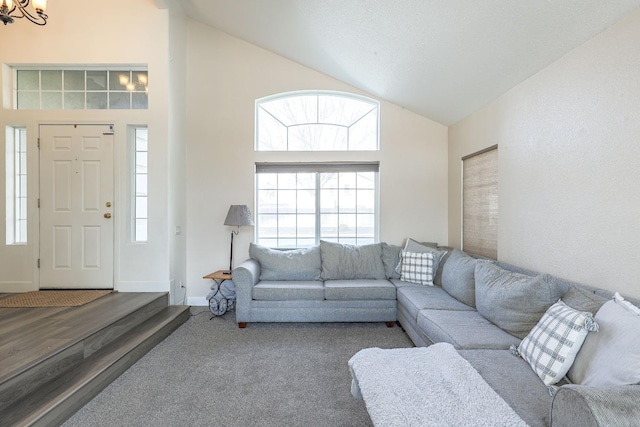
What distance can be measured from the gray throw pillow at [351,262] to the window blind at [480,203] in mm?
1127

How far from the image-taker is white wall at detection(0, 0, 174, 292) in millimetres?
3559

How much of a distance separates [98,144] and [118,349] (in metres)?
2.48

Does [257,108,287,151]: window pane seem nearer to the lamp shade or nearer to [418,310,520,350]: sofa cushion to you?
the lamp shade

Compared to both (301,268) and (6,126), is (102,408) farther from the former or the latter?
(6,126)

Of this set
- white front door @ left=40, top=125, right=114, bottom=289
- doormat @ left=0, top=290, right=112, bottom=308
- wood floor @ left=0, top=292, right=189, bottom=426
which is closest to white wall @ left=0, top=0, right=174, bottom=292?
white front door @ left=40, top=125, right=114, bottom=289

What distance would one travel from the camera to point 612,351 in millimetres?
1323

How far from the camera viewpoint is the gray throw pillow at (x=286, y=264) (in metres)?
3.66

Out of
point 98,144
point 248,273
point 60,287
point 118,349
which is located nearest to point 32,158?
point 98,144

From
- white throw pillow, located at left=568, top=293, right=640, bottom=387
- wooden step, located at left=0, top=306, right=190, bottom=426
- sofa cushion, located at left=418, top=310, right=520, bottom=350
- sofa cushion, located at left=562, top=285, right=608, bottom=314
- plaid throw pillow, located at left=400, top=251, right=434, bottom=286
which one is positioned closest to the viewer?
white throw pillow, located at left=568, top=293, right=640, bottom=387

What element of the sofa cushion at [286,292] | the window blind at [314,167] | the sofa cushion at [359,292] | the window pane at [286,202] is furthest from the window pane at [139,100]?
the sofa cushion at [359,292]

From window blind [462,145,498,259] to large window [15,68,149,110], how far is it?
13.4 feet

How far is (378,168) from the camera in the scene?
421 centimetres

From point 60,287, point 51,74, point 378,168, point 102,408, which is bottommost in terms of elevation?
point 102,408

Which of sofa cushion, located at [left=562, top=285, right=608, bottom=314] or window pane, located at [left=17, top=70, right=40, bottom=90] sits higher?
window pane, located at [left=17, top=70, right=40, bottom=90]
